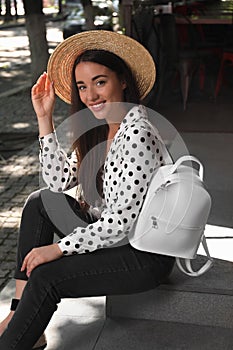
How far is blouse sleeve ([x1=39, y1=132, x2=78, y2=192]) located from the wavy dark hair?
6 cm

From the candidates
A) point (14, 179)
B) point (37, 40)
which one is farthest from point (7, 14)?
point (14, 179)

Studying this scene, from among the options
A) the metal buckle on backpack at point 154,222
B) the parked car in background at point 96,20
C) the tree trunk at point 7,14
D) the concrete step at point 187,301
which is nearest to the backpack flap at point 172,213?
the metal buckle on backpack at point 154,222

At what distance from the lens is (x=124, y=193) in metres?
2.67

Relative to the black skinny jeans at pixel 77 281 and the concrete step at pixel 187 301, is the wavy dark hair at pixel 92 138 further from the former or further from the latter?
the concrete step at pixel 187 301

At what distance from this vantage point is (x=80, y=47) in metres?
2.97

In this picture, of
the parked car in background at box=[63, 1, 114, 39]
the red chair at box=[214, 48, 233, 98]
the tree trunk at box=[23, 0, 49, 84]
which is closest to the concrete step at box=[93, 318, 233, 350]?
the red chair at box=[214, 48, 233, 98]

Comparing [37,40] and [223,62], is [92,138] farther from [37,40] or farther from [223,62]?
[37,40]

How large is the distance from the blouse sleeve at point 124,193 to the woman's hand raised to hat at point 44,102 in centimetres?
39

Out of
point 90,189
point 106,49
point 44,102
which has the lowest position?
point 90,189

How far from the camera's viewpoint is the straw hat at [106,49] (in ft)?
9.51

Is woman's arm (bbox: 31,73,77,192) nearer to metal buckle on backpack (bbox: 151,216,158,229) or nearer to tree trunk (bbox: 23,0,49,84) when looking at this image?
metal buckle on backpack (bbox: 151,216,158,229)

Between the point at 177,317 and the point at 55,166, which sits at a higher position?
the point at 55,166

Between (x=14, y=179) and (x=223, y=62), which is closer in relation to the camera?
(x=14, y=179)

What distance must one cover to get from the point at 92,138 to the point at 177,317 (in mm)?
887
